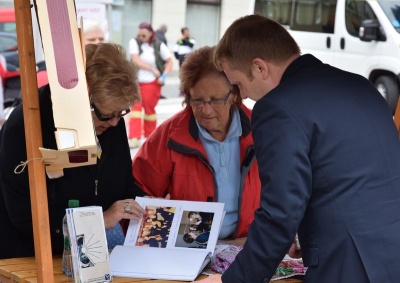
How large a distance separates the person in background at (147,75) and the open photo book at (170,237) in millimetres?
6332

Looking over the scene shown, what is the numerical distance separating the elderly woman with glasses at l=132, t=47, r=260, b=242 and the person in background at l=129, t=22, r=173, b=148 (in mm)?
5954

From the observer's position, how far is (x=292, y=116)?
2.04m

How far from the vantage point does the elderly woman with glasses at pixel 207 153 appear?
304 cm

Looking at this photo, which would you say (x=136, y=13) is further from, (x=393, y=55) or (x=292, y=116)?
(x=292, y=116)

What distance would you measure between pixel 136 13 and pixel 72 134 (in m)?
15.0

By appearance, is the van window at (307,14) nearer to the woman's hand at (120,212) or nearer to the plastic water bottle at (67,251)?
the woman's hand at (120,212)

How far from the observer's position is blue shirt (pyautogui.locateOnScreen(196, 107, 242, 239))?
119 inches

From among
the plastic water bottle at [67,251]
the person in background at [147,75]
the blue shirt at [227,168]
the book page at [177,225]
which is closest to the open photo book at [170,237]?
the book page at [177,225]

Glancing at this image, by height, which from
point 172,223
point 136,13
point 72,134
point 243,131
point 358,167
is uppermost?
point 72,134

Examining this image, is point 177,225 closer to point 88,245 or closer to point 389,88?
point 88,245

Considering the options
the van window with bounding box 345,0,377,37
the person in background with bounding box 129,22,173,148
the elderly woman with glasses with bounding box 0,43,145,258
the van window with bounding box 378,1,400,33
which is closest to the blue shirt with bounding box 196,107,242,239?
the elderly woman with glasses with bounding box 0,43,145,258

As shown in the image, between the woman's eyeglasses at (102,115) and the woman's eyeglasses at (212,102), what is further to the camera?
the woman's eyeglasses at (212,102)

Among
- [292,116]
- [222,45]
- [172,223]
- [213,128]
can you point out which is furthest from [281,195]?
[213,128]

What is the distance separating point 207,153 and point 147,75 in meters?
6.95
